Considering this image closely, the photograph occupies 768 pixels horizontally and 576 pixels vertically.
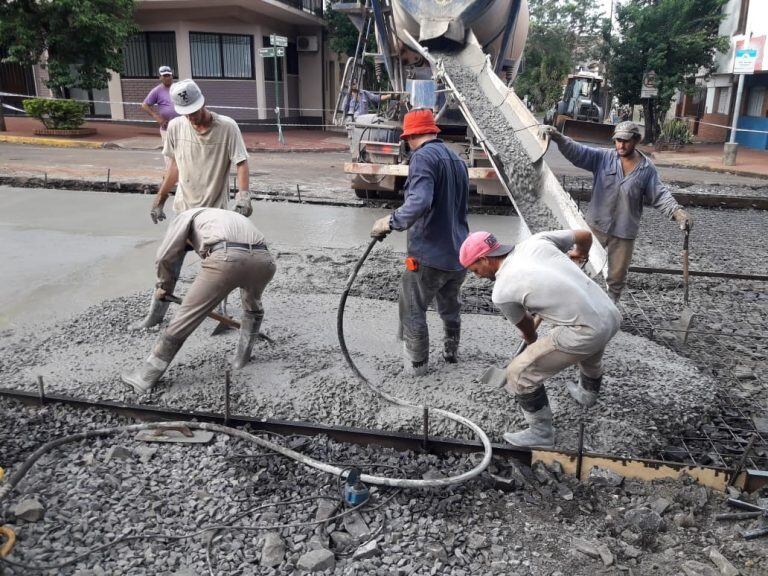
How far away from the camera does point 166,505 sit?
278cm

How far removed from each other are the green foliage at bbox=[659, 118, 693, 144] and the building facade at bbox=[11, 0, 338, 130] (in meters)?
10.3

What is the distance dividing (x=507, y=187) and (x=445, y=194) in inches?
87.3

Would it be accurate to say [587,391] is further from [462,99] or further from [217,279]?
[462,99]

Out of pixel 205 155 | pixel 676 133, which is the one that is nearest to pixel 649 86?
pixel 676 133

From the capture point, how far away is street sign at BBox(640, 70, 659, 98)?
18328 mm

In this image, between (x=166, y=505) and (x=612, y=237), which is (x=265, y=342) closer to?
(x=166, y=505)

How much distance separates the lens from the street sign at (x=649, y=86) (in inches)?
722

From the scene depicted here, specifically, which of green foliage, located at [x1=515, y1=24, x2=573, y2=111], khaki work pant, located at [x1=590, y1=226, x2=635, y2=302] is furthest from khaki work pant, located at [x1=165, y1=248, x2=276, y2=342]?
green foliage, located at [x1=515, y1=24, x2=573, y2=111]

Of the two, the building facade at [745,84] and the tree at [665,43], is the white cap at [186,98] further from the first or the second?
the tree at [665,43]

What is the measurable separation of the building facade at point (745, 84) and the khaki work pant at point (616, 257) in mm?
12361

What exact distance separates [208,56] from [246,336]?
17.2 m

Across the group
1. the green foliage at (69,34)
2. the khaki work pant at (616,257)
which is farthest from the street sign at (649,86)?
the khaki work pant at (616,257)

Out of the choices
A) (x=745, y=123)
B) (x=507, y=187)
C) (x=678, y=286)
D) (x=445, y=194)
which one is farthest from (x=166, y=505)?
(x=745, y=123)

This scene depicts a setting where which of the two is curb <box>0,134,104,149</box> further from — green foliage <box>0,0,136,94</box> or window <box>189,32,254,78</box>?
window <box>189,32,254,78</box>
